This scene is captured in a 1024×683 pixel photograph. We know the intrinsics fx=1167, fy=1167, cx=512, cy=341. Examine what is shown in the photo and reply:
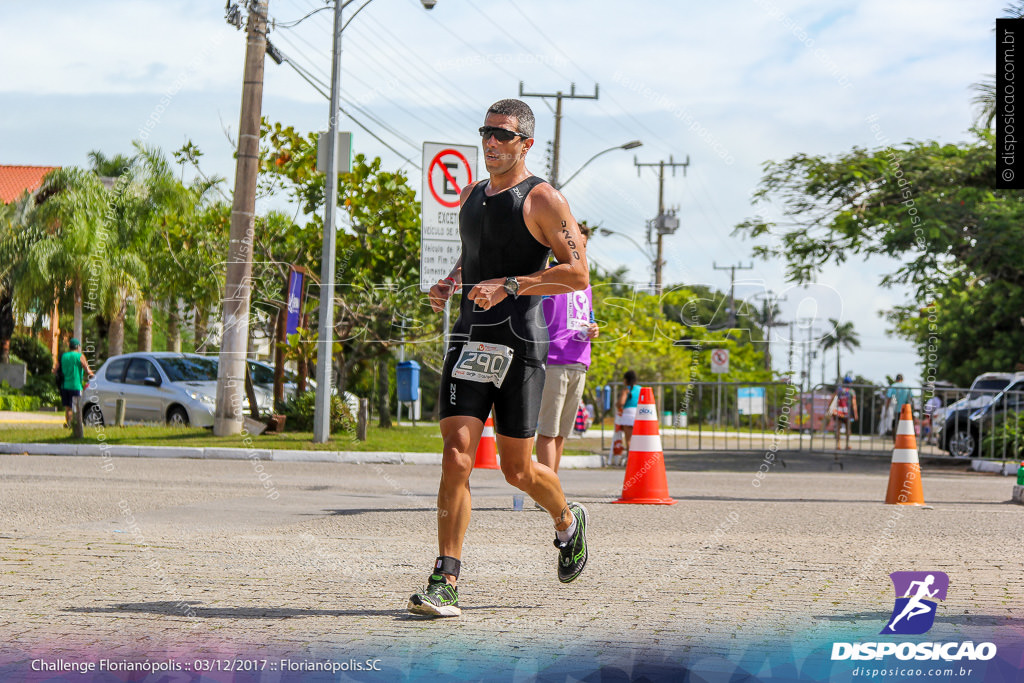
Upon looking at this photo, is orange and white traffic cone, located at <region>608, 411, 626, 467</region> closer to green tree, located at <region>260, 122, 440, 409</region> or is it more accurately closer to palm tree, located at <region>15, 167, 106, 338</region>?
green tree, located at <region>260, 122, 440, 409</region>

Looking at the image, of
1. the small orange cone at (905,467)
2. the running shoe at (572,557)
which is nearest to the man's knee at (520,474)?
the running shoe at (572,557)

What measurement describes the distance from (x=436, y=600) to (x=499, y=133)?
197 cm

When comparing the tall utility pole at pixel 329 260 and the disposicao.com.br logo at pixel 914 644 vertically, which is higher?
the tall utility pole at pixel 329 260

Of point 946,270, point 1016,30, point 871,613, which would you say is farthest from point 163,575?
point 946,270

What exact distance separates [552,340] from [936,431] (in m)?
14.2

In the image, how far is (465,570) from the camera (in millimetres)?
6102

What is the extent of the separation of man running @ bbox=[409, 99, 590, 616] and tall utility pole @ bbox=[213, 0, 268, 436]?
13828 millimetres

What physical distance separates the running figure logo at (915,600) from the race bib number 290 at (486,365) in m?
1.83

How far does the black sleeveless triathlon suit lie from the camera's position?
4922 mm

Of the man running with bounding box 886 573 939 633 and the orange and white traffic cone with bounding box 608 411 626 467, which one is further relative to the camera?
the orange and white traffic cone with bounding box 608 411 626 467

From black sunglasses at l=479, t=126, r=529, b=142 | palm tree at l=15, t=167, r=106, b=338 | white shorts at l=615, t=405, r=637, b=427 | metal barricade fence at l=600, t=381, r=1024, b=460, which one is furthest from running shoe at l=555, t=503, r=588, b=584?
palm tree at l=15, t=167, r=106, b=338

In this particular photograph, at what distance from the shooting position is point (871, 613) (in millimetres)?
4984

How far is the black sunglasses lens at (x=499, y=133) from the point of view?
5.01m

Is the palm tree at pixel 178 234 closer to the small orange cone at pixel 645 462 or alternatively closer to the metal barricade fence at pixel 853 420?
the metal barricade fence at pixel 853 420
